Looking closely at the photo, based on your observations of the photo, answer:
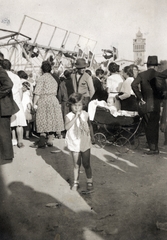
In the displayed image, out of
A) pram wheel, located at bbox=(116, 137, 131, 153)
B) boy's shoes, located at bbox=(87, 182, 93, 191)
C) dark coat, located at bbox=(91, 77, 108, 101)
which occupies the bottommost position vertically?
boy's shoes, located at bbox=(87, 182, 93, 191)

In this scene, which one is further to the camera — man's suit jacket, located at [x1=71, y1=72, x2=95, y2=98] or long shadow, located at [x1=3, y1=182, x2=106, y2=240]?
man's suit jacket, located at [x1=71, y1=72, x2=95, y2=98]

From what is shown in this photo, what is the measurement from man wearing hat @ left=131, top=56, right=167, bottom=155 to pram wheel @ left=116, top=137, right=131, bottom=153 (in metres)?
0.44

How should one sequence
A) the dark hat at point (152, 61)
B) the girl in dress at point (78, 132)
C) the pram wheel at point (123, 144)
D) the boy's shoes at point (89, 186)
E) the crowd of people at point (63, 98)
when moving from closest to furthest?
1. the girl in dress at point (78, 132)
2. the boy's shoes at point (89, 186)
3. the crowd of people at point (63, 98)
4. the dark hat at point (152, 61)
5. the pram wheel at point (123, 144)

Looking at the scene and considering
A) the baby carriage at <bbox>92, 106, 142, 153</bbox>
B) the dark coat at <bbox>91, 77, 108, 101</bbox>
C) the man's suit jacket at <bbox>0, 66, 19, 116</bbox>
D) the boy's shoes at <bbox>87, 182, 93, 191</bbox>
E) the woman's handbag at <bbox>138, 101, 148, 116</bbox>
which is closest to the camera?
the boy's shoes at <bbox>87, 182, 93, 191</bbox>

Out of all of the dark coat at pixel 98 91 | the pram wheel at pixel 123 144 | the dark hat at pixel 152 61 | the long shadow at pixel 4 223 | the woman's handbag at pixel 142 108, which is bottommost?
the long shadow at pixel 4 223

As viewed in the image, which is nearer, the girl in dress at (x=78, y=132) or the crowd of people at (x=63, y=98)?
the girl in dress at (x=78, y=132)

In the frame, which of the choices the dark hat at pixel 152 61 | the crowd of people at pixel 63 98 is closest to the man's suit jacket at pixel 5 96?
the crowd of people at pixel 63 98

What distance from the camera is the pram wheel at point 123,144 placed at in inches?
199

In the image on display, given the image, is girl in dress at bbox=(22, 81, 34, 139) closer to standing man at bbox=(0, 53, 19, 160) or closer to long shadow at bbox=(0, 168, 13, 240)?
standing man at bbox=(0, 53, 19, 160)

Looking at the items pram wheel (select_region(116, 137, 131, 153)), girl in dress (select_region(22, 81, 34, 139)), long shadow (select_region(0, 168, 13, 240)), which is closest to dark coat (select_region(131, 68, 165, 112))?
pram wheel (select_region(116, 137, 131, 153))

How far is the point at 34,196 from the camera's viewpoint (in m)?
3.23

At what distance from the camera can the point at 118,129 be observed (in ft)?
16.8

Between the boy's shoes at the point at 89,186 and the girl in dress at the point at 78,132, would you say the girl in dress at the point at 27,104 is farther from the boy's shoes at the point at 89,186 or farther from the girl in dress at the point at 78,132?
the boy's shoes at the point at 89,186

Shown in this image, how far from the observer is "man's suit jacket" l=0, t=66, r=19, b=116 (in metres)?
4.17
